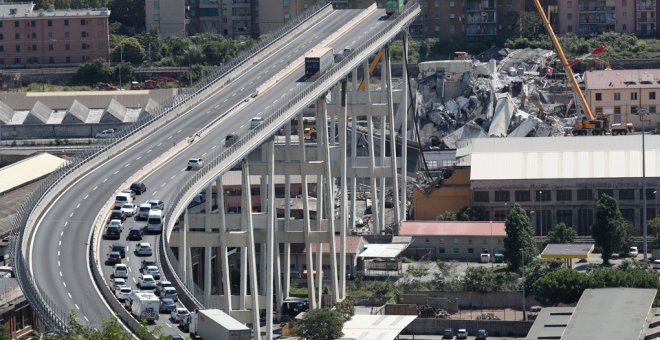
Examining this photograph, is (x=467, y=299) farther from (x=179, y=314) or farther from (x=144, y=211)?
(x=179, y=314)

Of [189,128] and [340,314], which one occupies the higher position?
[189,128]

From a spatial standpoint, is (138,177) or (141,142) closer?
(138,177)

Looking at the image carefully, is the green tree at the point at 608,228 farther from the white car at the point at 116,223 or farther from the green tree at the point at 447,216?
the white car at the point at 116,223

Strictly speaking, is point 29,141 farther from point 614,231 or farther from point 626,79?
point 614,231

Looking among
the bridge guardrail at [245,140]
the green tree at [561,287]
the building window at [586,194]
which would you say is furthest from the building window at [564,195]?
the green tree at [561,287]

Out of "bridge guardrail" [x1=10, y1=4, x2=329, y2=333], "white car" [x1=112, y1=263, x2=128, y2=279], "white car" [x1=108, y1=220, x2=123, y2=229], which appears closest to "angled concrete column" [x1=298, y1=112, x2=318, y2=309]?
"bridge guardrail" [x1=10, y1=4, x2=329, y2=333]

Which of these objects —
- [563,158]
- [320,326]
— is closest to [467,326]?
[320,326]

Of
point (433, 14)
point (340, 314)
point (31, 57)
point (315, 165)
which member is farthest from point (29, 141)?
point (340, 314)
